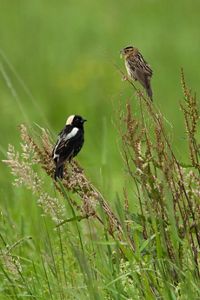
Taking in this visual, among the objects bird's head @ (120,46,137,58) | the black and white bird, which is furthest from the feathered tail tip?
bird's head @ (120,46,137,58)

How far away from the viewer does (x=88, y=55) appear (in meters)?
14.1

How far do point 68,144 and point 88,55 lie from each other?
9.84m

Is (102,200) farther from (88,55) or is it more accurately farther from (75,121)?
(88,55)

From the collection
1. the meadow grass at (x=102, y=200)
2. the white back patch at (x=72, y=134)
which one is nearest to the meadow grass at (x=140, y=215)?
the meadow grass at (x=102, y=200)

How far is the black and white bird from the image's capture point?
13.5 ft

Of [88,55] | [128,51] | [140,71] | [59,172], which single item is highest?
[88,55]

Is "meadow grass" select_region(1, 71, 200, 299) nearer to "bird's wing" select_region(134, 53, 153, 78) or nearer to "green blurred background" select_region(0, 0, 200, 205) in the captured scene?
"bird's wing" select_region(134, 53, 153, 78)

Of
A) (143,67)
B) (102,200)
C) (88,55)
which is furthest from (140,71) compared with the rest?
(88,55)

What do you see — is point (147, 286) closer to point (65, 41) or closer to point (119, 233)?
point (119, 233)

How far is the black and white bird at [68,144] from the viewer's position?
412 centimetres

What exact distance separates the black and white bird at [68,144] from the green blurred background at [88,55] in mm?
4206

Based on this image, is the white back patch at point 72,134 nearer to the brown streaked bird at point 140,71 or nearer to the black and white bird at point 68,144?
the black and white bird at point 68,144

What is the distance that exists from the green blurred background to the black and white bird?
4.21 meters

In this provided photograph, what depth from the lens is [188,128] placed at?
404cm
